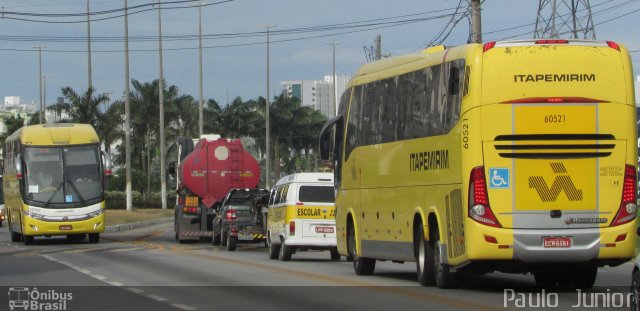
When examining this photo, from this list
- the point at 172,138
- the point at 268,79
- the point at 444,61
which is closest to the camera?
the point at 444,61

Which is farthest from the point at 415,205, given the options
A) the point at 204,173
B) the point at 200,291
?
the point at 204,173

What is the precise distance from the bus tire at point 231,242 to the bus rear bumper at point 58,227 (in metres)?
7.24

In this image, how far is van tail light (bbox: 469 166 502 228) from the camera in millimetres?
18109

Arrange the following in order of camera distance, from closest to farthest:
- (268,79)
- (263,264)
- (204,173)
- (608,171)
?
(608,171) → (263,264) → (204,173) → (268,79)

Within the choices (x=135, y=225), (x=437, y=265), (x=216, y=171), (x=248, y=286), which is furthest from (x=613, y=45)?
(x=135, y=225)

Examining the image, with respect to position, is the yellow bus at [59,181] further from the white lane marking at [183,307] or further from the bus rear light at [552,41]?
the bus rear light at [552,41]

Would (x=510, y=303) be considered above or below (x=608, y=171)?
below

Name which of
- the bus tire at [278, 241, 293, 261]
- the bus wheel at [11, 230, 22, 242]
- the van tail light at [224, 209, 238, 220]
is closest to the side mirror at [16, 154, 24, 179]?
the bus wheel at [11, 230, 22, 242]

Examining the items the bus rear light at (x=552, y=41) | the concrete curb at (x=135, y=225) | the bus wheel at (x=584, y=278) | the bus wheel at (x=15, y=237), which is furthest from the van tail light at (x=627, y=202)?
the concrete curb at (x=135, y=225)

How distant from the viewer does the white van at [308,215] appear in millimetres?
31141

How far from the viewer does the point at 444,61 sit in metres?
19.8

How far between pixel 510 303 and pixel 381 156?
6.29 metres

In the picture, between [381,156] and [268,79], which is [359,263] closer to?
[381,156]

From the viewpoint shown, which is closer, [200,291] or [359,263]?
[200,291]
